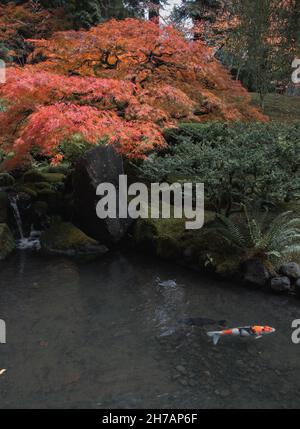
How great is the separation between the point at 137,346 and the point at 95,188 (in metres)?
4.35

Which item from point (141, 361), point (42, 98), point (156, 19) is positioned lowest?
point (141, 361)

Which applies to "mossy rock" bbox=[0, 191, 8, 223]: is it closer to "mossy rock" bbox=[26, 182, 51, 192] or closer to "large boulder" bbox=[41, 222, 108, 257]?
"mossy rock" bbox=[26, 182, 51, 192]

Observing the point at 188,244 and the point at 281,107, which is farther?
the point at 281,107

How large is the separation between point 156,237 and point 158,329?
3.01 metres

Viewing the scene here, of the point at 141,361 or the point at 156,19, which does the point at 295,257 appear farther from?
the point at 156,19

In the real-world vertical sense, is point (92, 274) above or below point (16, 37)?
below

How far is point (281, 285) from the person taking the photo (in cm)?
665

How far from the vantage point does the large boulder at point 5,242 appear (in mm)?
8584

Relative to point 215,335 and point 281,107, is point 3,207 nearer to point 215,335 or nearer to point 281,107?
point 215,335

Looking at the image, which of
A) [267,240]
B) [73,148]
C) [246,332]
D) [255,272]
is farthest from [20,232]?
[246,332]

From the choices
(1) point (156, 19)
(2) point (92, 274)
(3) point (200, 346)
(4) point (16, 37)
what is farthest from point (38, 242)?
(4) point (16, 37)

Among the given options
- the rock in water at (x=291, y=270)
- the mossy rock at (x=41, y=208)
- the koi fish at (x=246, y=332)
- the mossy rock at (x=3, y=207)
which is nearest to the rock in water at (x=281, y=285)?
the rock in water at (x=291, y=270)

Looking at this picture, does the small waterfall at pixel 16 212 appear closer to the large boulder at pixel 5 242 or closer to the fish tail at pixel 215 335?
the large boulder at pixel 5 242

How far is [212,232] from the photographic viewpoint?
25.8 feet
